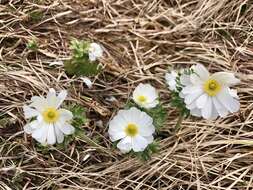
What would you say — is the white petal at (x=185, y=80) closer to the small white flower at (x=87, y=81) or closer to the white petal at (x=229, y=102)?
the white petal at (x=229, y=102)

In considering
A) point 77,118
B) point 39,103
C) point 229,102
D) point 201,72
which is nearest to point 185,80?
point 201,72

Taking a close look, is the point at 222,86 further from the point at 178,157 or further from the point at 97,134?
the point at 97,134

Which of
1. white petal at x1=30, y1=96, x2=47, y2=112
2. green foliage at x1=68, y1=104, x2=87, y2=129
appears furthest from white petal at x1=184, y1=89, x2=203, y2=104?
white petal at x1=30, y1=96, x2=47, y2=112

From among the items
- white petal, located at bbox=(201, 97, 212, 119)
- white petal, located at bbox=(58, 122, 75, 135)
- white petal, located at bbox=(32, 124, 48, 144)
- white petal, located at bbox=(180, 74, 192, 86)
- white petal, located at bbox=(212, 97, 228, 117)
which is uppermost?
white petal, located at bbox=(180, 74, 192, 86)

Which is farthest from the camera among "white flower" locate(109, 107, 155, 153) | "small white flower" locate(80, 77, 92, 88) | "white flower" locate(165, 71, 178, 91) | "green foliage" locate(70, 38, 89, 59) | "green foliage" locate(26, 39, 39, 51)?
"green foliage" locate(26, 39, 39, 51)

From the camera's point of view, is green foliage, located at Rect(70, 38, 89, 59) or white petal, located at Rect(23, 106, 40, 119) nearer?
white petal, located at Rect(23, 106, 40, 119)

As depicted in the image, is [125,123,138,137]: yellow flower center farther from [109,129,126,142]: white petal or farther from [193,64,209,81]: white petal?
[193,64,209,81]: white petal

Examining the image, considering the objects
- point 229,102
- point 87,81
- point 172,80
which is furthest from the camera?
point 87,81

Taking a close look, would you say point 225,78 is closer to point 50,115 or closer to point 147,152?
point 147,152
